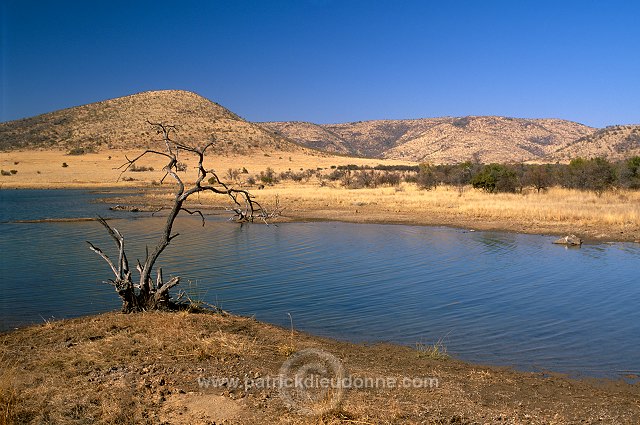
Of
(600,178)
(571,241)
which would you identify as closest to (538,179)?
(600,178)

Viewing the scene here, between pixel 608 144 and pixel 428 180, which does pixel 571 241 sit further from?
pixel 608 144

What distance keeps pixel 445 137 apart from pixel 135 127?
85.1 m

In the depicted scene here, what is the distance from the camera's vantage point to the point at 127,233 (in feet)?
87.0

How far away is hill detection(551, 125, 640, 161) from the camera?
86.9 metres

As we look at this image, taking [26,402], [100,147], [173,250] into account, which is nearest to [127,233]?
[173,250]

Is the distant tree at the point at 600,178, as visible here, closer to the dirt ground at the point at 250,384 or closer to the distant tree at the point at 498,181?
the distant tree at the point at 498,181

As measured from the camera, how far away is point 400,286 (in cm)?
1517

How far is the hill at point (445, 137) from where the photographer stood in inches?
5438

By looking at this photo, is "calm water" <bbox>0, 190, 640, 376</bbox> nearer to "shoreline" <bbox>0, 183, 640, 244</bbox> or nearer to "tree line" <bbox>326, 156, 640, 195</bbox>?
"shoreline" <bbox>0, 183, 640, 244</bbox>

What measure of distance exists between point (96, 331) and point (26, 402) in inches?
120

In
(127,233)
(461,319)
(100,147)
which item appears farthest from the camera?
(100,147)

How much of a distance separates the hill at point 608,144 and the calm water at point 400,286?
2812 inches

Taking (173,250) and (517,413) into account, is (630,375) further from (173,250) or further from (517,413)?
(173,250)

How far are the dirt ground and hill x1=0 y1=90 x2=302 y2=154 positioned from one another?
88.5m
